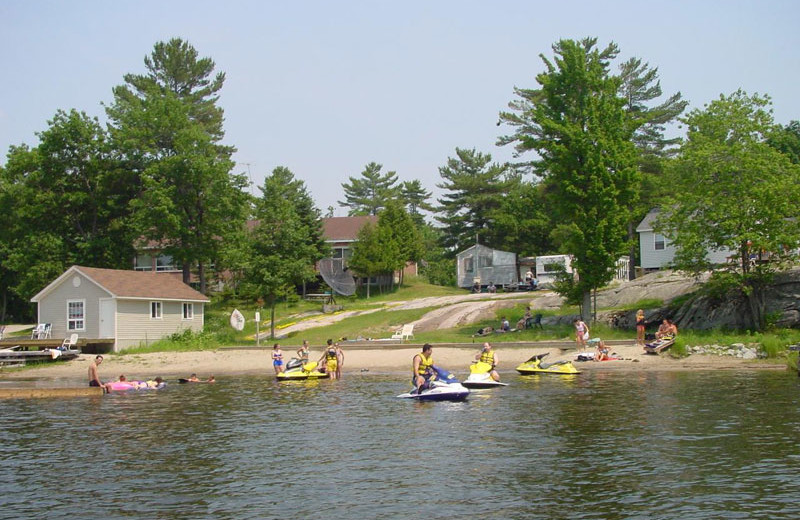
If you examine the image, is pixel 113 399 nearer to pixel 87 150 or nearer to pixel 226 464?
pixel 226 464

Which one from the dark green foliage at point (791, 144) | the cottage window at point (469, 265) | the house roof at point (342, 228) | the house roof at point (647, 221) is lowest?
the cottage window at point (469, 265)

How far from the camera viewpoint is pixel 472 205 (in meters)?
91.2

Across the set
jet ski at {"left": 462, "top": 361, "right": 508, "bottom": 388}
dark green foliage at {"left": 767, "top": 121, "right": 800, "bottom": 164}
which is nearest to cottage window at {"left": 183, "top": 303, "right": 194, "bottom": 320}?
jet ski at {"left": 462, "top": 361, "right": 508, "bottom": 388}

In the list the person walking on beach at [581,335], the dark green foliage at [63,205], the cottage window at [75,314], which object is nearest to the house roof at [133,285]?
the cottage window at [75,314]

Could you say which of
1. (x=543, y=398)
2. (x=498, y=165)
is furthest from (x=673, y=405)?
(x=498, y=165)

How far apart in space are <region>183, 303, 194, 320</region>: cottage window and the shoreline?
320 inches

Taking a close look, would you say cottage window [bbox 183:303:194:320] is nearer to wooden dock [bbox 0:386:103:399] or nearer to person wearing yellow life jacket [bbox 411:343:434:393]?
wooden dock [bbox 0:386:103:399]

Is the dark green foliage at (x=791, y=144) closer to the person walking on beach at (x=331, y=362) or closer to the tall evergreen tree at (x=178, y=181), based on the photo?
the person walking on beach at (x=331, y=362)

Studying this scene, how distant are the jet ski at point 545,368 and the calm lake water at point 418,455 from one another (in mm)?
4611

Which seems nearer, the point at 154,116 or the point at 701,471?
the point at 701,471

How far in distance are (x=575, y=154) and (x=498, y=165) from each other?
48440 millimetres

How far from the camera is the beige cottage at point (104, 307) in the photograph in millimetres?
47188

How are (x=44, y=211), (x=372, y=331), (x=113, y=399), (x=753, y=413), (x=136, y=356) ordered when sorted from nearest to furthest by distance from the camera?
1. (x=753, y=413)
2. (x=113, y=399)
3. (x=136, y=356)
4. (x=372, y=331)
5. (x=44, y=211)

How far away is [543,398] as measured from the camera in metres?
26.2
